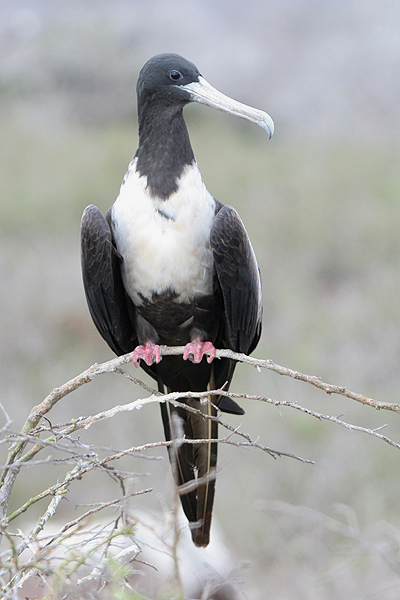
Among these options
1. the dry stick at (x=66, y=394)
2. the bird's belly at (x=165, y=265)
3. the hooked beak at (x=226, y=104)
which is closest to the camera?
the dry stick at (x=66, y=394)

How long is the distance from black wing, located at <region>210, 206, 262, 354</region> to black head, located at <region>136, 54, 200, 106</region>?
15.5 inches

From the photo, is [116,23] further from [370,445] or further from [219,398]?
[219,398]

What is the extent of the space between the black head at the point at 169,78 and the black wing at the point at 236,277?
1.29ft

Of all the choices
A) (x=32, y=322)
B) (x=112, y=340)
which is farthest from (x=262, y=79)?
(x=112, y=340)

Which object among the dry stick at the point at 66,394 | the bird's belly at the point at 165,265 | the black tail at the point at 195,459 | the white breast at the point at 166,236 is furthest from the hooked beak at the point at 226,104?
the black tail at the point at 195,459

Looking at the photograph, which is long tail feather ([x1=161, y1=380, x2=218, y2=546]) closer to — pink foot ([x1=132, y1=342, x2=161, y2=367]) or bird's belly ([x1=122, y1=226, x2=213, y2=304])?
pink foot ([x1=132, y1=342, x2=161, y2=367])

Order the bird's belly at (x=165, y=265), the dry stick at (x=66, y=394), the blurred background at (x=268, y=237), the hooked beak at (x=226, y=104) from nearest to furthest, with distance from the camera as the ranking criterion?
the dry stick at (x=66, y=394), the hooked beak at (x=226, y=104), the bird's belly at (x=165, y=265), the blurred background at (x=268, y=237)

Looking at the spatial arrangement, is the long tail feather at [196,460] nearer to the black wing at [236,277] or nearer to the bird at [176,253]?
the bird at [176,253]

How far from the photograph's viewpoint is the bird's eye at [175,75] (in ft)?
7.52

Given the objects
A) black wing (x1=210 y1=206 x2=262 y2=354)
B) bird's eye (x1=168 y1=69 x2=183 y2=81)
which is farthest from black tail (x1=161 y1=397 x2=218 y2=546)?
bird's eye (x1=168 y1=69 x2=183 y2=81)

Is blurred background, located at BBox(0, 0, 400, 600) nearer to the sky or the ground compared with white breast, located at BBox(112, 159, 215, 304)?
nearer to the sky

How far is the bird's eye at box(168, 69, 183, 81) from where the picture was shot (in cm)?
229

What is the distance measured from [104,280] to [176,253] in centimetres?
25

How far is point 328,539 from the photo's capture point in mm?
4562
